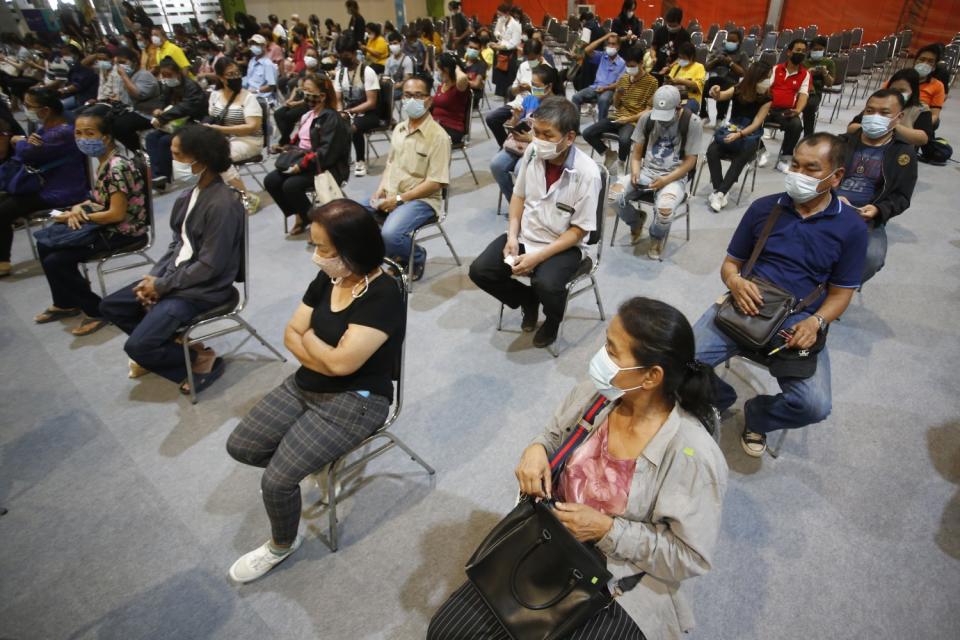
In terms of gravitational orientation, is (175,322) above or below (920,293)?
above

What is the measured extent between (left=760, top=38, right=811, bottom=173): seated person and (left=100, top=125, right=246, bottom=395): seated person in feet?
17.4

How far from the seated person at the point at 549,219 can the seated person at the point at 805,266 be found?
2.75ft

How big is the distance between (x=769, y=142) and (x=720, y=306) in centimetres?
567

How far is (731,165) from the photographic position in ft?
15.7

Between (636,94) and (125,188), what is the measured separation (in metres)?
4.56

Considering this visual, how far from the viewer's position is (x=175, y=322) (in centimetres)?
257

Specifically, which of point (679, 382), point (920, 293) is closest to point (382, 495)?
point (679, 382)

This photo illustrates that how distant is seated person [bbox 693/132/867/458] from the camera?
209 cm

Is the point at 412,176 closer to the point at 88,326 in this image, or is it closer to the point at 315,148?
the point at 315,148

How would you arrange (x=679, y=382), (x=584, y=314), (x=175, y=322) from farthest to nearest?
1. (x=584, y=314)
2. (x=175, y=322)
3. (x=679, y=382)

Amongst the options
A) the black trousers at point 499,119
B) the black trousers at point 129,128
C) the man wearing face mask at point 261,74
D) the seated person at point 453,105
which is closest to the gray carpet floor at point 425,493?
the seated person at point 453,105

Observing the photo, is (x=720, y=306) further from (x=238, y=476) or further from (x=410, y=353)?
(x=238, y=476)

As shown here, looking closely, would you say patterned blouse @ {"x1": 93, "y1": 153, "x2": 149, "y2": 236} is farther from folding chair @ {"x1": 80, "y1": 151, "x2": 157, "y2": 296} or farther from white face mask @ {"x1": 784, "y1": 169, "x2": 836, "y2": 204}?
white face mask @ {"x1": 784, "y1": 169, "x2": 836, "y2": 204}

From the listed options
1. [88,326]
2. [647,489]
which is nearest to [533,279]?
[647,489]
